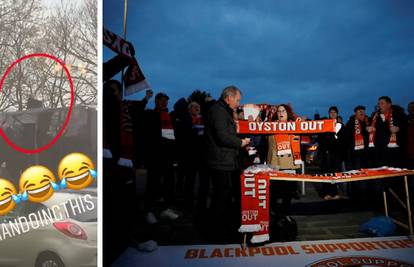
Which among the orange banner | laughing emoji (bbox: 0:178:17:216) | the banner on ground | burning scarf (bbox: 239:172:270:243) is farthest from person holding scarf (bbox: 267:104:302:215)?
laughing emoji (bbox: 0:178:17:216)

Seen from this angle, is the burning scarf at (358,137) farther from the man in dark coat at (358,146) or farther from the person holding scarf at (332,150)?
the person holding scarf at (332,150)

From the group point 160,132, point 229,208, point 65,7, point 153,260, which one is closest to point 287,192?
point 229,208

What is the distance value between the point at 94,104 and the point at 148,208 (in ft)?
11.4

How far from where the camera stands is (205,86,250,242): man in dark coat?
13.0ft

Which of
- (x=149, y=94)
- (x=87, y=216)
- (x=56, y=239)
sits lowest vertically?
(x=56, y=239)

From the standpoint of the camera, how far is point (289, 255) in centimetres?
351

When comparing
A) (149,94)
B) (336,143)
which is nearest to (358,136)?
(336,143)

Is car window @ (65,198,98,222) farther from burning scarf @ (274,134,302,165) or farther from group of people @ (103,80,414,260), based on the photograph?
burning scarf @ (274,134,302,165)

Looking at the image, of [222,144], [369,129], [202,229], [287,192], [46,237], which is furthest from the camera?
[369,129]

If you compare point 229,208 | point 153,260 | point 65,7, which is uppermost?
point 65,7

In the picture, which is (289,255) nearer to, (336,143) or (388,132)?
(388,132)

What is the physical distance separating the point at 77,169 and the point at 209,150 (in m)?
2.19

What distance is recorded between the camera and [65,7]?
2.08 metres

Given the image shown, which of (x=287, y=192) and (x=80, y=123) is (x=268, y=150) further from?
(x=80, y=123)
